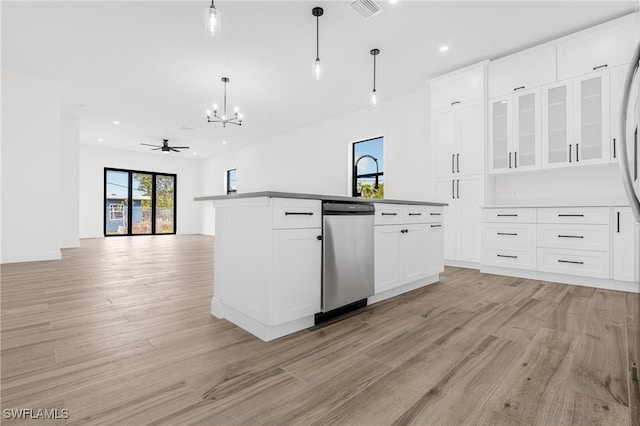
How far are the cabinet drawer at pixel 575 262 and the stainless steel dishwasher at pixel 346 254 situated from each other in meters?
2.36

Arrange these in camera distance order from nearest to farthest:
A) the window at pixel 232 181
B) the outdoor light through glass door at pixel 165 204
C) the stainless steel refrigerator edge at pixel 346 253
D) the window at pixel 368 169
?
the stainless steel refrigerator edge at pixel 346 253 < the window at pixel 368 169 < the window at pixel 232 181 < the outdoor light through glass door at pixel 165 204

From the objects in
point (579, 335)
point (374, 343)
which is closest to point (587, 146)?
point (579, 335)

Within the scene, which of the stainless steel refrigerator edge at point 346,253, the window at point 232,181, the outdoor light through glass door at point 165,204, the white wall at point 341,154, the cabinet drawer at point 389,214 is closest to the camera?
the stainless steel refrigerator edge at point 346,253

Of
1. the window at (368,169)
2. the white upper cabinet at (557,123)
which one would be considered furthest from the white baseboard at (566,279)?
the window at (368,169)

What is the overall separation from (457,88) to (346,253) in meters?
3.54

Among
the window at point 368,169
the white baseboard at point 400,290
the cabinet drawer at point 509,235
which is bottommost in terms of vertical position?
the white baseboard at point 400,290

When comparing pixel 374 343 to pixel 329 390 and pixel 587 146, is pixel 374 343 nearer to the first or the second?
pixel 329 390

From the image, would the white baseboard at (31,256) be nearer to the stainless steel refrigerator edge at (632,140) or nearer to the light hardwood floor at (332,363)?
the light hardwood floor at (332,363)

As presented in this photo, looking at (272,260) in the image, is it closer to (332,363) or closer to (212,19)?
(332,363)

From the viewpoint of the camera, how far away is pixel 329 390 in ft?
4.15

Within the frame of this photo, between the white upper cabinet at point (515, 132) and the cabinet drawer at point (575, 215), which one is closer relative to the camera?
the cabinet drawer at point (575, 215)

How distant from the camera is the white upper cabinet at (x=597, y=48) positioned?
122 inches

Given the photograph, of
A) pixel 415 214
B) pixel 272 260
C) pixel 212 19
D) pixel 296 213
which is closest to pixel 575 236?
pixel 415 214

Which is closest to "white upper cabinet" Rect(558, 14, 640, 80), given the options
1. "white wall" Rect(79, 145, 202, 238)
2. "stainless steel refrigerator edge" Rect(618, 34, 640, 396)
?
"stainless steel refrigerator edge" Rect(618, 34, 640, 396)
